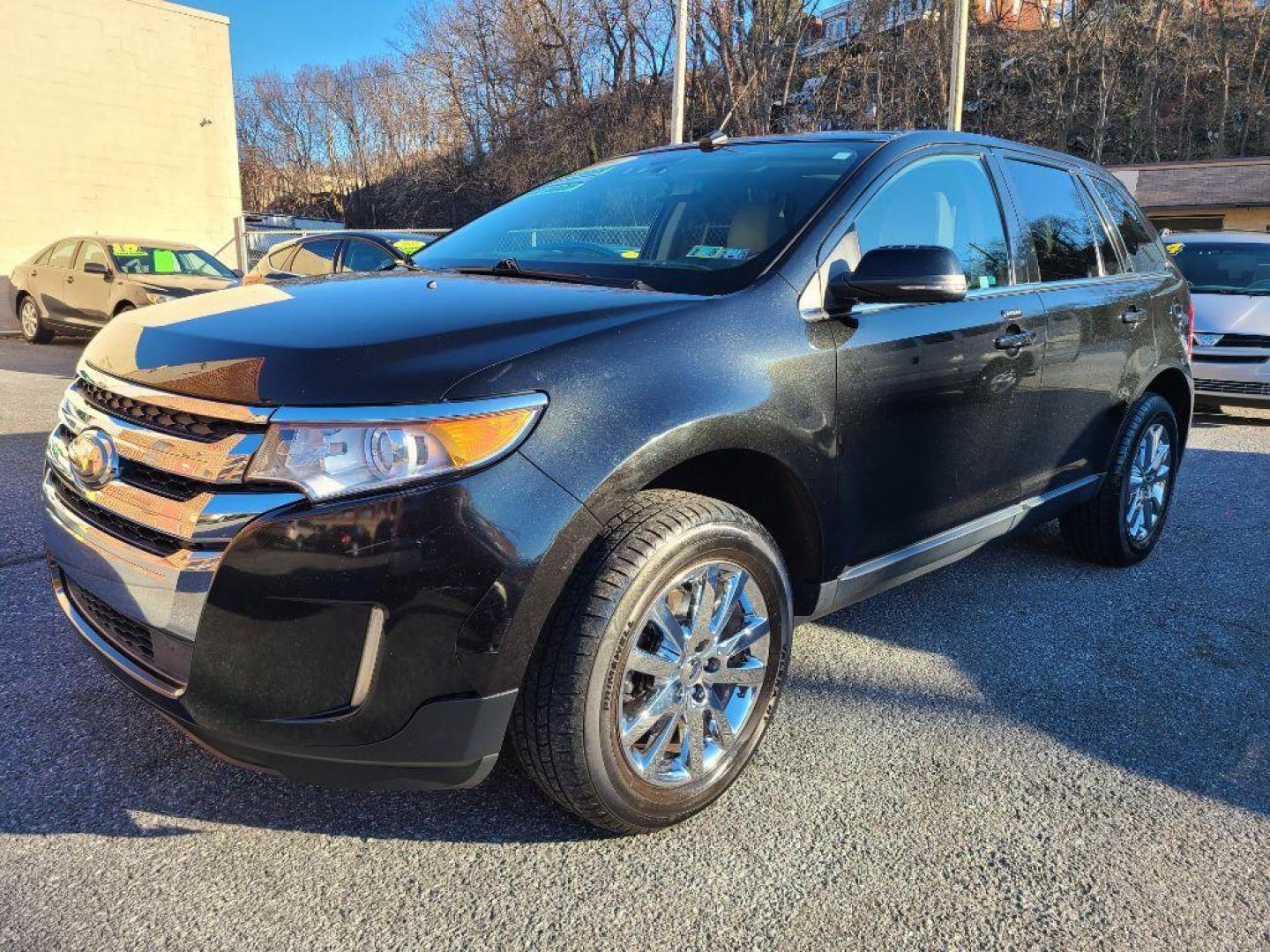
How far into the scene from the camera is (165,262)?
492 inches

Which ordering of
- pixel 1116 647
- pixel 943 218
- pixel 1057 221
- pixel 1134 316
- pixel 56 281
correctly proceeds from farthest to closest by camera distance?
pixel 56 281
pixel 1134 316
pixel 1057 221
pixel 1116 647
pixel 943 218

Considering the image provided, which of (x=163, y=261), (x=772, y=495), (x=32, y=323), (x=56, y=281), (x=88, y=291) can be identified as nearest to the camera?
(x=772, y=495)

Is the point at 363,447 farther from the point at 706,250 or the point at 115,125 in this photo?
the point at 115,125

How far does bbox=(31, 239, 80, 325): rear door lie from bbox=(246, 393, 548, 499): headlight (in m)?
13.2

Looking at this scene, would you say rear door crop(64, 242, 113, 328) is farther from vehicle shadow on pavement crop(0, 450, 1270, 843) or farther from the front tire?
the front tire

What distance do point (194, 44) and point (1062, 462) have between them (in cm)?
2039

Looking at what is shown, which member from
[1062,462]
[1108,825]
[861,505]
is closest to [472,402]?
[861,505]

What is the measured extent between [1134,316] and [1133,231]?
640 mm

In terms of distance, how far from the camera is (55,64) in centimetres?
1697

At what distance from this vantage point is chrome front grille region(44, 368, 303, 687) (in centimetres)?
184

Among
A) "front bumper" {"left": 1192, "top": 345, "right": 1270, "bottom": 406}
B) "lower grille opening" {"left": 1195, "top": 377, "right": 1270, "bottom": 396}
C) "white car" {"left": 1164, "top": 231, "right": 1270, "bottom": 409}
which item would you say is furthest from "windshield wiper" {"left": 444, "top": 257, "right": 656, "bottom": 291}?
"lower grille opening" {"left": 1195, "top": 377, "right": 1270, "bottom": 396}

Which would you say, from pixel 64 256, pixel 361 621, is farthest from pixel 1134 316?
pixel 64 256

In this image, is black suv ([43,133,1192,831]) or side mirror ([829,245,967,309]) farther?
side mirror ([829,245,967,309])

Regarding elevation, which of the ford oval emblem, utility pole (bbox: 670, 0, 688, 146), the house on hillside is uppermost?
the house on hillside
